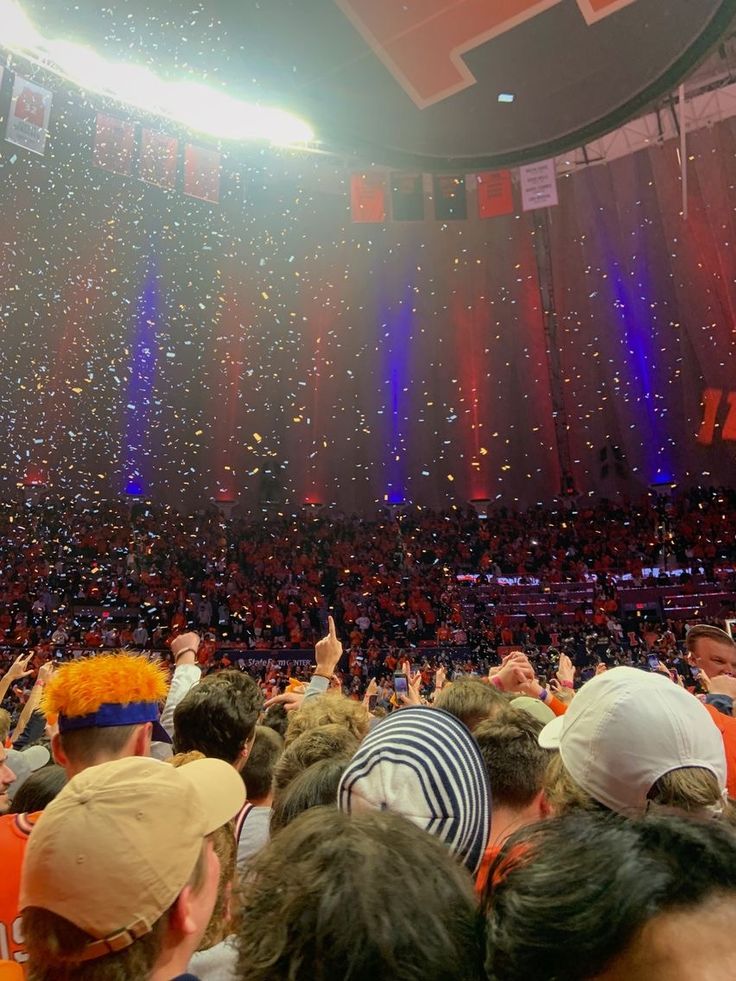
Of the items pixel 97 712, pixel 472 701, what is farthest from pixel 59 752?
pixel 472 701

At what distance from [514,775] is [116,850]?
2.89ft

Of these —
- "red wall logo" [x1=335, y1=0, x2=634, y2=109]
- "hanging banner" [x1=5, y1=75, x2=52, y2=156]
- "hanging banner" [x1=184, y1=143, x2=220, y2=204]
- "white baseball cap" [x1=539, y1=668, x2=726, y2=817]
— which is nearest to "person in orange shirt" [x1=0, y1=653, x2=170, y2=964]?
"white baseball cap" [x1=539, y1=668, x2=726, y2=817]

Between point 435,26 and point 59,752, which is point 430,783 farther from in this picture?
point 435,26

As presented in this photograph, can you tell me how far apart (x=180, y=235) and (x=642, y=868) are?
1438cm

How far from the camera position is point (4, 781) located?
2.45 m

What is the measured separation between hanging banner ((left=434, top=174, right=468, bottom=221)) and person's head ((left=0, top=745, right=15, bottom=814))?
859 centimetres

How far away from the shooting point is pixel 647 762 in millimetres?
1112

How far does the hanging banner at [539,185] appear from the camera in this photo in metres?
8.85

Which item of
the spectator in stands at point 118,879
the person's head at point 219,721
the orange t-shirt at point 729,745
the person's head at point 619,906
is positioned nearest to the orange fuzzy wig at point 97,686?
the person's head at point 219,721

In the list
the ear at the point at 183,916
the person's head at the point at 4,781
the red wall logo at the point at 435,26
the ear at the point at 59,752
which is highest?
the red wall logo at the point at 435,26

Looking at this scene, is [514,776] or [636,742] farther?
[514,776]

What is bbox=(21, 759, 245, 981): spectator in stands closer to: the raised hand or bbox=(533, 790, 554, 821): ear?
bbox=(533, 790, 554, 821): ear

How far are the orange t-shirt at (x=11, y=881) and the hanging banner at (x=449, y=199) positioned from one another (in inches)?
360

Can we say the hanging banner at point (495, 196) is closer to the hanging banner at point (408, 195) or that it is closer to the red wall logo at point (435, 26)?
the hanging banner at point (408, 195)
